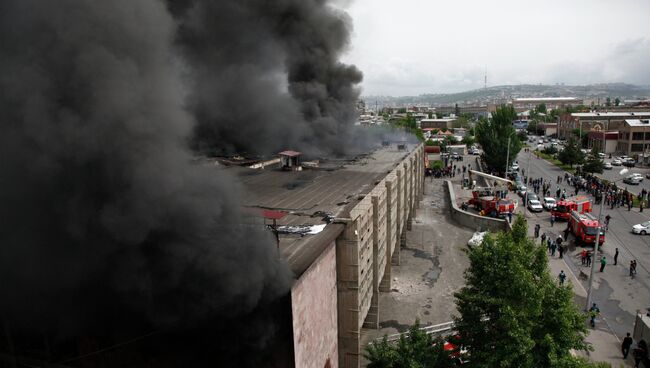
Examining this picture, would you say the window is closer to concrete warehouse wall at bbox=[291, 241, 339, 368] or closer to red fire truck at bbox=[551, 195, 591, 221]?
red fire truck at bbox=[551, 195, 591, 221]

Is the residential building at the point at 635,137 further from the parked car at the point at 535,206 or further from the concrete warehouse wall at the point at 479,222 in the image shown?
the concrete warehouse wall at the point at 479,222

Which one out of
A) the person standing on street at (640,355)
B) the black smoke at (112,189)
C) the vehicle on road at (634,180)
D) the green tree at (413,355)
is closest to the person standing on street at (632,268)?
the person standing on street at (640,355)

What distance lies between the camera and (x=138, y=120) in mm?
5934

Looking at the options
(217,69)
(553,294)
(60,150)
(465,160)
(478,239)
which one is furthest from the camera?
(465,160)

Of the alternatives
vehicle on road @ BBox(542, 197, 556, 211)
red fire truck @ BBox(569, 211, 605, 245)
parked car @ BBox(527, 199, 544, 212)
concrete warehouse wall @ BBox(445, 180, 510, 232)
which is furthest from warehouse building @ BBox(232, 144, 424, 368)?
vehicle on road @ BBox(542, 197, 556, 211)

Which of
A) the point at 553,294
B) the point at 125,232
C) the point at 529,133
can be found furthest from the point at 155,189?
the point at 529,133

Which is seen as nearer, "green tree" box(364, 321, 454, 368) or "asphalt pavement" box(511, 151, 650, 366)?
"green tree" box(364, 321, 454, 368)

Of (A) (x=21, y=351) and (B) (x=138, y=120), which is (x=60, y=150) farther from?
(A) (x=21, y=351)

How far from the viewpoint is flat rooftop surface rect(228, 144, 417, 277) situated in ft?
26.5

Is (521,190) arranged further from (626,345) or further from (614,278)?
(626,345)

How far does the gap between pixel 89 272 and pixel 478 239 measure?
57.5 ft

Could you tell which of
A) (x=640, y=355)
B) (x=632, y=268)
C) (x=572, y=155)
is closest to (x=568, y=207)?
(x=632, y=268)

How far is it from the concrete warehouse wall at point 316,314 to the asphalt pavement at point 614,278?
23.8 feet

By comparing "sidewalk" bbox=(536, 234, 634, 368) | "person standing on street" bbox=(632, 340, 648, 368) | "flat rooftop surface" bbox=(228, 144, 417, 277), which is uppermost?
"flat rooftop surface" bbox=(228, 144, 417, 277)
